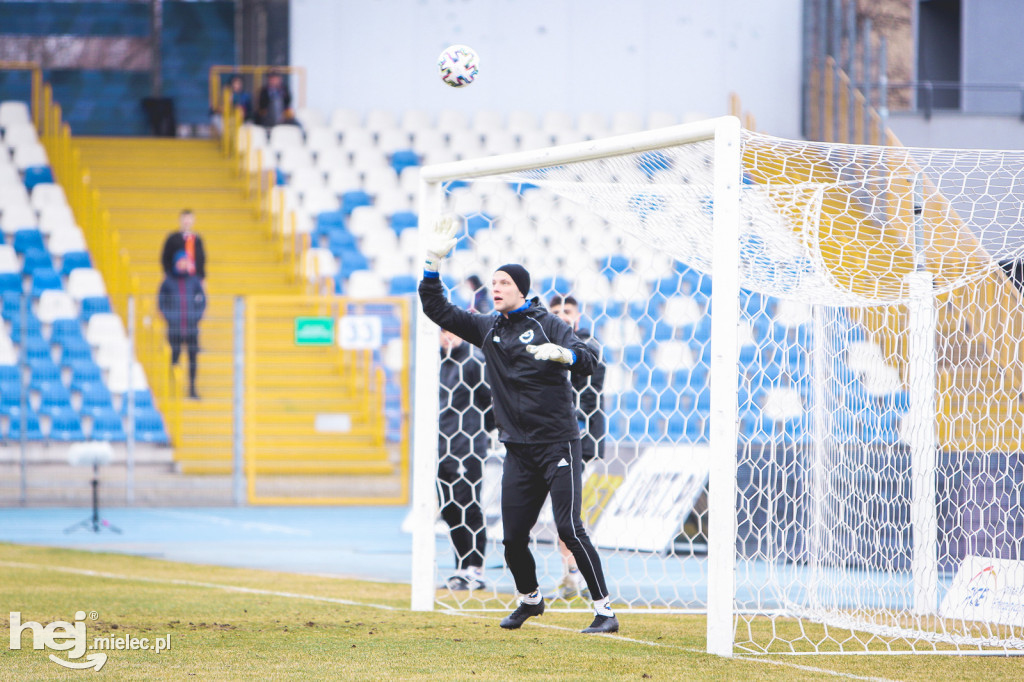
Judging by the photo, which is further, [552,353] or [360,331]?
[360,331]

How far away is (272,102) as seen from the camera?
19.0m

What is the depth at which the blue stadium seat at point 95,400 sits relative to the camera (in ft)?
44.9

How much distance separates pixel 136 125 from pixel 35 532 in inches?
517

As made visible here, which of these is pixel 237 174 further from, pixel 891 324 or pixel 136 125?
pixel 891 324

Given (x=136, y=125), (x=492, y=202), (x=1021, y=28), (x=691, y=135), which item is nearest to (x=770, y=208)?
(x=691, y=135)

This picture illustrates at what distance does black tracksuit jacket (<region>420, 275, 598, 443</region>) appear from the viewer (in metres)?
6.15

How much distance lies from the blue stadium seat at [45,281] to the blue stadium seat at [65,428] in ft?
8.39

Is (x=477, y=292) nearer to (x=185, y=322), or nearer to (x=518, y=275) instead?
(x=518, y=275)

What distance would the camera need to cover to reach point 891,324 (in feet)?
36.7

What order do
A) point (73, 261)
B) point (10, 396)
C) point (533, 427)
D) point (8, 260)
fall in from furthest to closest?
1. point (73, 261)
2. point (8, 260)
3. point (10, 396)
4. point (533, 427)

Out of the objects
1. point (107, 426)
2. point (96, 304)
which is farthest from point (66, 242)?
point (107, 426)

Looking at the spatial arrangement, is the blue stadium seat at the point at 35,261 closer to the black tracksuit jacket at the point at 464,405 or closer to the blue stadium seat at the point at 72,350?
the blue stadium seat at the point at 72,350

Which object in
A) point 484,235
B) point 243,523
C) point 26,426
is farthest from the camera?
point 484,235
